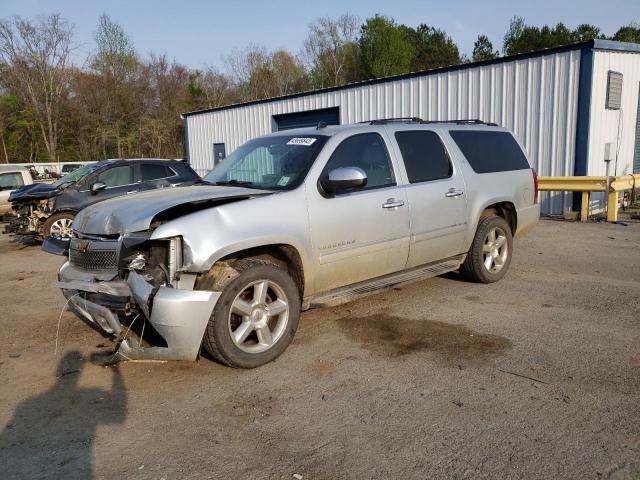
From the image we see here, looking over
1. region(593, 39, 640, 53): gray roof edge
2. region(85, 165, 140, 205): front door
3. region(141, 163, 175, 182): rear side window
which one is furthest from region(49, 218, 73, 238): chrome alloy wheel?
region(593, 39, 640, 53): gray roof edge

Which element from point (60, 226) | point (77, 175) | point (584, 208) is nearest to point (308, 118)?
point (77, 175)

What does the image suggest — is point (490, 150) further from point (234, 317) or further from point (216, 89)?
point (216, 89)

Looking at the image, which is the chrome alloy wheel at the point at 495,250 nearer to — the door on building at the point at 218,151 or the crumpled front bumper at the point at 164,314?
the crumpled front bumper at the point at 164,314

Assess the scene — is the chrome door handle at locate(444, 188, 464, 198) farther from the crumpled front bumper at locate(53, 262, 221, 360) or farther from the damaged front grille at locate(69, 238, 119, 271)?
the damaged front grille at locate(69, 238, 119, 271)

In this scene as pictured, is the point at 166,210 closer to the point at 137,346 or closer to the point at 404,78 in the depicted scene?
the point at 137,346

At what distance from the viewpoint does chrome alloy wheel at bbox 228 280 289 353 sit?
3.99 m

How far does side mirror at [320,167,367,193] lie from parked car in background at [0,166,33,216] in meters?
13.8

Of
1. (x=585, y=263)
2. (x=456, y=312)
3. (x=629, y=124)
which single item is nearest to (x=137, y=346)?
(x=456, y=312)

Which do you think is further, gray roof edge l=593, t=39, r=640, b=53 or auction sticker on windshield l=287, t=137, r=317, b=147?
gray roof edge l=593, t=39, r=640, b=53

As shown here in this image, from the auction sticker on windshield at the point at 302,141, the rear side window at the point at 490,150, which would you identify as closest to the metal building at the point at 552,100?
the rear side window at the point at 490,150

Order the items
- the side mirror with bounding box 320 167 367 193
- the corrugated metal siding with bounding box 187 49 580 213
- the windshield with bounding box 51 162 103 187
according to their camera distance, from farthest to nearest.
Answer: the corrugated metal siding with bounding box 187 49 580 213 → the windshield with bounding box 51 162 103 187 → the side mirror with bounding box 320 167 367 193

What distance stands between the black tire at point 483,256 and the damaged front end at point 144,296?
11.4 ft

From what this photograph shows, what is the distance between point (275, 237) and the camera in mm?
4133

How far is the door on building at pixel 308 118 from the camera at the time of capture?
1731 centimetres
